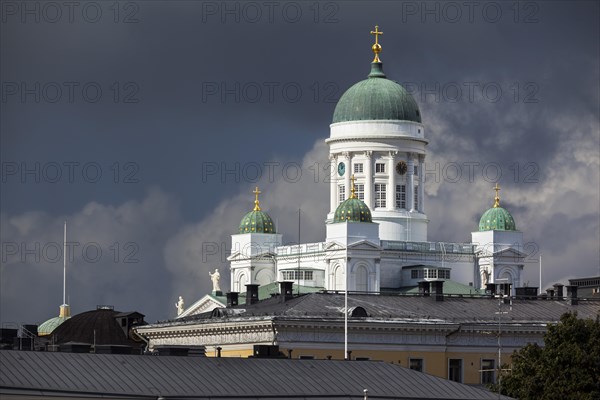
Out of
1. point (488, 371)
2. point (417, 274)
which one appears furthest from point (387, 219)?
point (488, 371)

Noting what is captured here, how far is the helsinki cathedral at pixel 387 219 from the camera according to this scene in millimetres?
184500

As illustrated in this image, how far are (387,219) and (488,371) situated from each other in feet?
154

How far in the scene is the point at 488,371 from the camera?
14362 centimetres

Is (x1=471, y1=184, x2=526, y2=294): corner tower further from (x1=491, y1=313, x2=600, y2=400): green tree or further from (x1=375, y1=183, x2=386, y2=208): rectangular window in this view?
(x1=491, y1=313, x2=600, y2=400): green tree

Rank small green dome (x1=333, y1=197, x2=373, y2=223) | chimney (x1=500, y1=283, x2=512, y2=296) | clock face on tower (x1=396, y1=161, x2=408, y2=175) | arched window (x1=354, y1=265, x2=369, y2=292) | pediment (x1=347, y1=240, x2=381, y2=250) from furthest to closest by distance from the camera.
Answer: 1. clock face on tower (x1=396, y1=161, x2=408, y2=175)
2. small green dome (x1=333, y1=197, x2=373, y2=223)
3. pediment (x1=347, y1=240, x2=381, y2=250)
4. arched window (x1=354, y1=265, x2=369, y2=292)
5. chimney (x1=500, y1=283, x2=512, y2=296)

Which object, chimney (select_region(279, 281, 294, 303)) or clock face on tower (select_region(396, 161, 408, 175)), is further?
clock face on tower (select_region(396, 161, 408, 175))

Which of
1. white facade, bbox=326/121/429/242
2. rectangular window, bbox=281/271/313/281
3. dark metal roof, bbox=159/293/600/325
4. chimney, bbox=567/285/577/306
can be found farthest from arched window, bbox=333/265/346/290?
dark metal roof, bbox=159/293/600/325

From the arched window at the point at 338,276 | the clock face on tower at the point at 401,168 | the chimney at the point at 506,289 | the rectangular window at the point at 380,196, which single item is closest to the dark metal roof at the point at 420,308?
the chimney at the point at 506,289

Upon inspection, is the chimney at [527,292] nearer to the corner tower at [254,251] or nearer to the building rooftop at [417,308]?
the building rooftop at [417,308]

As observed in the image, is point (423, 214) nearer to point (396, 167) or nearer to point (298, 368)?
point (396, 167)

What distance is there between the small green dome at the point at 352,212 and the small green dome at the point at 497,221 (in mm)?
15061

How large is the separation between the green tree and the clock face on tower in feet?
209

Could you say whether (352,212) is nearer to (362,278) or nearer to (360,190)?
(362,278)

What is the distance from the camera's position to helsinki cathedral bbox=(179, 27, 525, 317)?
605 ft
